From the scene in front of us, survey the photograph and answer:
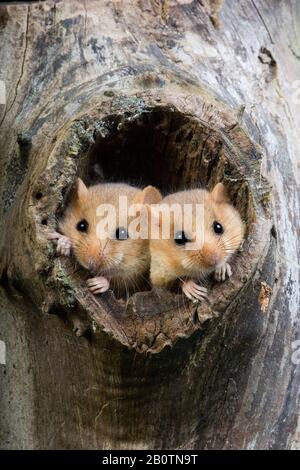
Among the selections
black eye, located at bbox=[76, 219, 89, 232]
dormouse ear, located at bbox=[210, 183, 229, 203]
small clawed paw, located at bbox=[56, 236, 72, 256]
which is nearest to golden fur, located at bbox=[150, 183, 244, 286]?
dormouse ear, located at bbox=[210, 183, 229, 203]

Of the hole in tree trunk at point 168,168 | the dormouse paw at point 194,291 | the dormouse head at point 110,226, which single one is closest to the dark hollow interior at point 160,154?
the hole in tree trunk at point 168,168

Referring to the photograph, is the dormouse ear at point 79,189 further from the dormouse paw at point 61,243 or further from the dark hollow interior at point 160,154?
the dormouse paw at point 61,243

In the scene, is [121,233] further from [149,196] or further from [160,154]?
[160,154]

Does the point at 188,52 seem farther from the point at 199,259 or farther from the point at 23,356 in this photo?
the point at 23,356

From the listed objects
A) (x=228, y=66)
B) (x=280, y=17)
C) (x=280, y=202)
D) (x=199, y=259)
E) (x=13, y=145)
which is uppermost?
(x=280, y=17)

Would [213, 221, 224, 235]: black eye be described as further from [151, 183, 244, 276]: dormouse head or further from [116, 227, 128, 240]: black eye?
[116, 227, 128, 240]: black eye

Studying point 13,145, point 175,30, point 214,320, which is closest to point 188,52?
point 175,30
